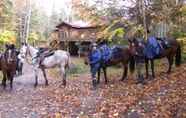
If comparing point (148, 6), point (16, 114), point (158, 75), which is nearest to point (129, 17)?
point (148, 6)

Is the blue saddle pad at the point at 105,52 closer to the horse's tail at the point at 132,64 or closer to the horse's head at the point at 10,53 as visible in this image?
the horse's tail at the point at 132,64

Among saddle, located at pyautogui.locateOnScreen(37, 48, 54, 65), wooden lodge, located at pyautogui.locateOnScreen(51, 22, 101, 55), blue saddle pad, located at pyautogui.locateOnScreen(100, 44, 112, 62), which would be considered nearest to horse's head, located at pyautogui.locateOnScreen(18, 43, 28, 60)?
saddle, located at pyautogui.locateOnScreen(37, 48, 54, 65)

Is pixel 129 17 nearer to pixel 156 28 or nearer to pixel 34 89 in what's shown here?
pixel 156 28

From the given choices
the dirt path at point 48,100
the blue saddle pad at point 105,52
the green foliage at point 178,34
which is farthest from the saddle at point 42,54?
the green foliage at point 178,34

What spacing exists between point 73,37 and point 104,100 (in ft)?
102

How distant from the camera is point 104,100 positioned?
34.8 ft

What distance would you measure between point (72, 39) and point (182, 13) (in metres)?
25.0

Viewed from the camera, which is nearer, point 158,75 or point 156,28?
point 158,75

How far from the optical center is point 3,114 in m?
9.65

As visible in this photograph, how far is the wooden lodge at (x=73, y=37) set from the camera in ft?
130

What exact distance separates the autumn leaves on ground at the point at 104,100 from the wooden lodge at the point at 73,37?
25402mm

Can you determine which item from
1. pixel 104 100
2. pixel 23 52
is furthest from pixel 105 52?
pixel 23 52

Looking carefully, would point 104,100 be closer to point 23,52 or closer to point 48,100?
point 48,100

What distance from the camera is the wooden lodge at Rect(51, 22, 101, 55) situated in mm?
39481
